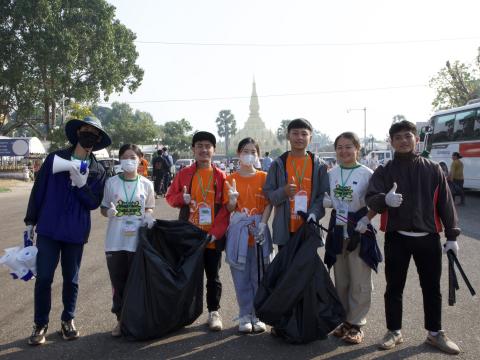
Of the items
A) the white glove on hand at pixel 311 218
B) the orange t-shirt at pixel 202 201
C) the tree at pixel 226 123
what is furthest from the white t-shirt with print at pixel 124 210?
the tree at pixel 226 123

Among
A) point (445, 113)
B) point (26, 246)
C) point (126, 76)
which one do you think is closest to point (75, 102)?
point (126, 76)

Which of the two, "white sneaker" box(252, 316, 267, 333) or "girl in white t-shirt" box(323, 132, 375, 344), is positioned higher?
"girl in white t-shirt" box(323, 132, 375, 344)

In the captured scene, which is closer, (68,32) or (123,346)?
(123,346)

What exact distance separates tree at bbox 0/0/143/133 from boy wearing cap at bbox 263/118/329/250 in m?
25.8

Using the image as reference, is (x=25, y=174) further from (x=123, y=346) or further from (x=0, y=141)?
(x=123, y=346)

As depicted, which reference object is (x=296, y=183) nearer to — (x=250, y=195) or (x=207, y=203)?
(x=250, y=195)

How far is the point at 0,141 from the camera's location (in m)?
28.8

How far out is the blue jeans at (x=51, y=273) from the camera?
361 centimetres

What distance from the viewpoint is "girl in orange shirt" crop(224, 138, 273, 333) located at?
388cm

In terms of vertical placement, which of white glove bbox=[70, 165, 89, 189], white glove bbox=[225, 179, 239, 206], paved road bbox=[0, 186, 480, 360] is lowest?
paved road bbox=[0, 186, 480, 360]

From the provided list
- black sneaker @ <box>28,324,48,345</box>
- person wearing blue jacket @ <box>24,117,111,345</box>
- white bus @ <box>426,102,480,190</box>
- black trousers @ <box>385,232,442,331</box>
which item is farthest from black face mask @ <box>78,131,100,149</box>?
white bus @ <box>426,102,480,190</box>

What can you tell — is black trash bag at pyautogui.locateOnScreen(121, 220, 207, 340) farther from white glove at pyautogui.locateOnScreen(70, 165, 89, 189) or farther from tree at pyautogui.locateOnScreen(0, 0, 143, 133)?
tree at pyautogui.locateOnScreen(0, 0, 143, 133)

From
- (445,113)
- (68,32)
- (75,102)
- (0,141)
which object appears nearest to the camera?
(445,113)

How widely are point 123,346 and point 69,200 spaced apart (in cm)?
126
